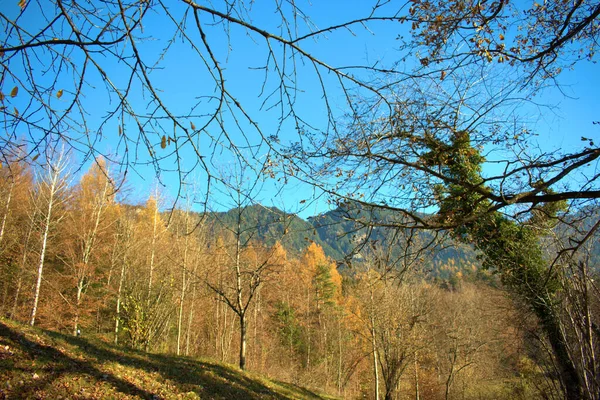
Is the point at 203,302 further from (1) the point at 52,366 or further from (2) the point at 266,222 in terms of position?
(2) the point at 266,222

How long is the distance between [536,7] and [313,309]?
93.6 feet

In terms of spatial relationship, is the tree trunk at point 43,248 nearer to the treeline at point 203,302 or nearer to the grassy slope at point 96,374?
the treeline at point 203,302

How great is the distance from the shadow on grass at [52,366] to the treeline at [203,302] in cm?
296

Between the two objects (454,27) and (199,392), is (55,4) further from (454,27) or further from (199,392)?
(199,392)

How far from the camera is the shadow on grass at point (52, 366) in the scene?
500 centimetres

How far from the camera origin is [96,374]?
5871 mm

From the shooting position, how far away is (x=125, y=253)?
14.1 meters

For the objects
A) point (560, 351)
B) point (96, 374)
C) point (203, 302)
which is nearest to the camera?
→ point (96, 374)

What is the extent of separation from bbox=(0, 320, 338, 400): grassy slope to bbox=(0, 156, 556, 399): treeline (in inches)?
94.1

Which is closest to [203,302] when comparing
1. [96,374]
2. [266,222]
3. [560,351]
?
[96,374]

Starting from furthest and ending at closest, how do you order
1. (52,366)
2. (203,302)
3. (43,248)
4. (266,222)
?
1. (203,302)
2. (43,248)
3. (52,366)
4. (266,222)

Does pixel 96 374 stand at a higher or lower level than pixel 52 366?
lower

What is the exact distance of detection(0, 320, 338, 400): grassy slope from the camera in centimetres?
480

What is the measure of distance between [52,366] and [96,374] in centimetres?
71
